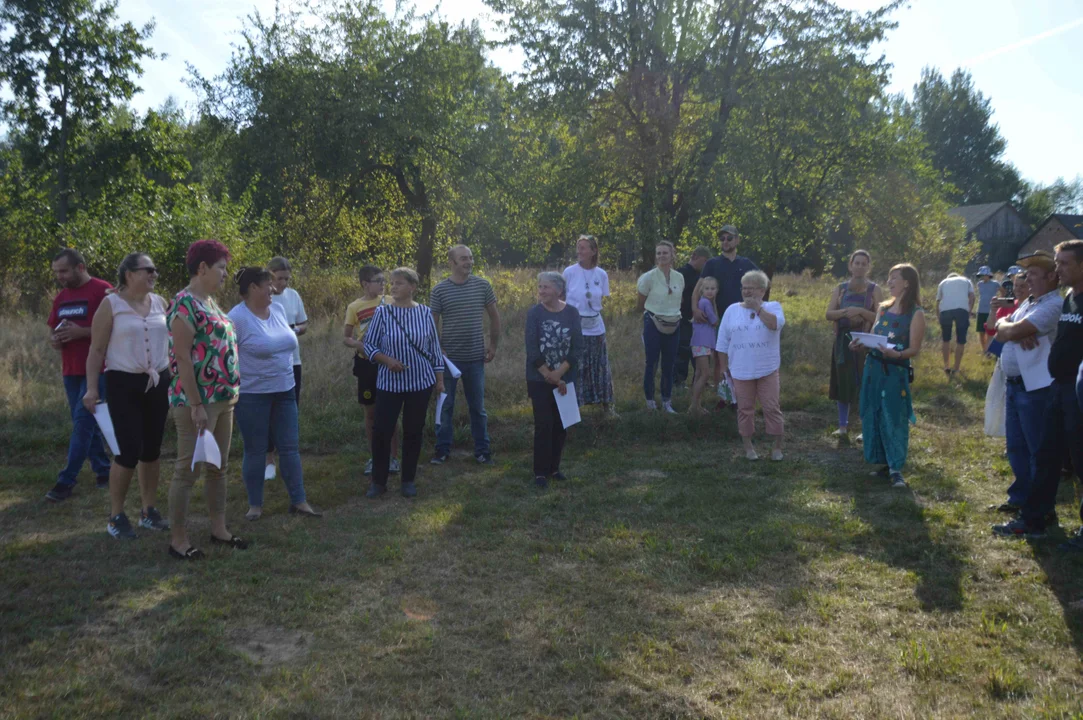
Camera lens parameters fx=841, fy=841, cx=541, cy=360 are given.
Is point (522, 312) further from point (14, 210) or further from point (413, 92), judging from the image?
point (14, 210)

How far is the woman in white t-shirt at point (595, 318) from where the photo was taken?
29.7ft

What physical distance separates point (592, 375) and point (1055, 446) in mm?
4588

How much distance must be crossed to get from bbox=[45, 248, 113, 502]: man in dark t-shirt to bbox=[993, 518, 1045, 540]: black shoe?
21.7 feet

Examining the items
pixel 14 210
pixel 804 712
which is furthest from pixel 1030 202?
pixel 804 712

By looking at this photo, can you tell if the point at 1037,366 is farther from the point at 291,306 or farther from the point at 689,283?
the point at 291,306

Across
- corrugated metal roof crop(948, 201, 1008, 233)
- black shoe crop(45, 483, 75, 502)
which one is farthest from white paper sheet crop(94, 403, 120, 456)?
corrugated metal roof crop(948, 201, 1008, 233)

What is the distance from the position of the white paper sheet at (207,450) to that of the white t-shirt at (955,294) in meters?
11.7

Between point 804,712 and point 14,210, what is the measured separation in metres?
20.0

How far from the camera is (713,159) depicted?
18.5 metres

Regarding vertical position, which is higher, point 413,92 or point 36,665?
point 413,92

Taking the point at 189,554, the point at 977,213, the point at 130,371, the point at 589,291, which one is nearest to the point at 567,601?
the point at 189,554

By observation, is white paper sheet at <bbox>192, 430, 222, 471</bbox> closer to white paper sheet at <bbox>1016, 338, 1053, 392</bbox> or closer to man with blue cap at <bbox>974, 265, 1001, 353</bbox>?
white paper sheet at <bbox>1016, 338, 1053, 392</bbox>

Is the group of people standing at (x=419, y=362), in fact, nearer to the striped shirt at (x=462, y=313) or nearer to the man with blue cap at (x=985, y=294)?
the striped shirt at (x=462, y=313)

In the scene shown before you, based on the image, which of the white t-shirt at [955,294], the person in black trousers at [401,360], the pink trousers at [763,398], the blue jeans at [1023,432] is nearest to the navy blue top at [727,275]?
the pink trousers at [763,398]
